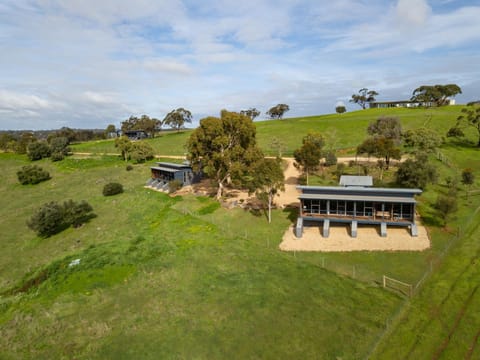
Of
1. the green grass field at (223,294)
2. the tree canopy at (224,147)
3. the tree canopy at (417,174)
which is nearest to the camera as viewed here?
the green grass field at (223,294)

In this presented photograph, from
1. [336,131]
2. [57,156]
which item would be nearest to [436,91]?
[336,131]

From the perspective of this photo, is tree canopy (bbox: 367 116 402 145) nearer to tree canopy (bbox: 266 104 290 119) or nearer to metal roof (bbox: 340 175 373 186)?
metal roof (bbox: 340 175 373 186)

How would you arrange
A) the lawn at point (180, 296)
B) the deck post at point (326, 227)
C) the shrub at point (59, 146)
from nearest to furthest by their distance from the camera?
the lawn at point (180, 296) → the deck post at point (326, 227) → the shrub at point (59, 146)

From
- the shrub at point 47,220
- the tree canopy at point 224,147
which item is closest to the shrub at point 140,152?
the tree canopy at point 224,147

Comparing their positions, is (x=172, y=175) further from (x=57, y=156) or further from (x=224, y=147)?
(x=57, y=156)

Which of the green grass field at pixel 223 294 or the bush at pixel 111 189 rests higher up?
the bush at pixel 111 189

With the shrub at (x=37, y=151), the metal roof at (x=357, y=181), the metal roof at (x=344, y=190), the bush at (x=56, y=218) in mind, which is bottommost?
the bush at (x=56, y=218)

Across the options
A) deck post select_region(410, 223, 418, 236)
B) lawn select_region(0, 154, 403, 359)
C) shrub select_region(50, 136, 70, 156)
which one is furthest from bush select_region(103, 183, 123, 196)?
shrub select_region(50, 136, 70, 156)

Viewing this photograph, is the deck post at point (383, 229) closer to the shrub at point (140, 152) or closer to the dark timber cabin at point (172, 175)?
the dark timber cabin at point (172, 175)
